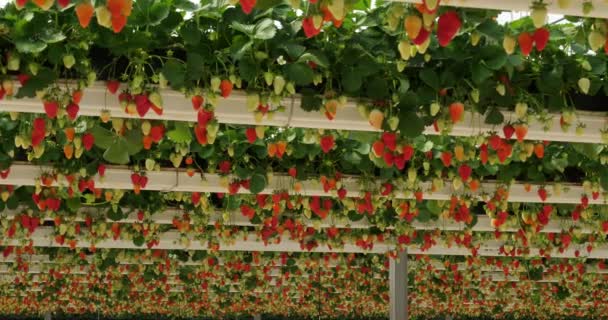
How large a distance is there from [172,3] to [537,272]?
6.78m

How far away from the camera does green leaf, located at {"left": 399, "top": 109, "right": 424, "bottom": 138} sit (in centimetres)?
347

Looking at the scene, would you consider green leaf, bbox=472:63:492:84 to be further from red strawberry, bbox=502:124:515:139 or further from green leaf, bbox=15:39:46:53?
green leaf, bbox=15:39:46:53

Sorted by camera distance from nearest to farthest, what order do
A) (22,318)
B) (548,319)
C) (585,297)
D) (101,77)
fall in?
1. (101,77)
2. (585,297)
3. (548,319)
4. (22,318)

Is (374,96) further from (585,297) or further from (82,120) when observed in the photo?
(585,297)

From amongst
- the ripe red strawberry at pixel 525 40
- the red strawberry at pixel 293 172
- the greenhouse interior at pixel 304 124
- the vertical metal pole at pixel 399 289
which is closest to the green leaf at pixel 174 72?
the greenhouse interior at pixel 304 124

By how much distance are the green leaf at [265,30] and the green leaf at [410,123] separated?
29.7 inches

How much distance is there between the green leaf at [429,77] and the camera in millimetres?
3383

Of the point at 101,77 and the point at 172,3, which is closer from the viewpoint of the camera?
the point at 172,3

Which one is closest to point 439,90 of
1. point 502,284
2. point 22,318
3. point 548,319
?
point 502,284

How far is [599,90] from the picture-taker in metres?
3.93

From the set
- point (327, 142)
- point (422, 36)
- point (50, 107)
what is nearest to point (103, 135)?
point (50, 107)

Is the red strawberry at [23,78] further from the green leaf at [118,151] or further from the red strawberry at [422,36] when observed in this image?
the red strawberry at [422,36]

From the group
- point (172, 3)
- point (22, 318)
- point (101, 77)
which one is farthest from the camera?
point (22, 318)

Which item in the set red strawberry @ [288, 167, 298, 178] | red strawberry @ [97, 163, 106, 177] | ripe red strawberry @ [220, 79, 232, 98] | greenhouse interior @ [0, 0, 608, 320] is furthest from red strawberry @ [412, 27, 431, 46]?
red strawberry @ [97, 163, 106, 177]
